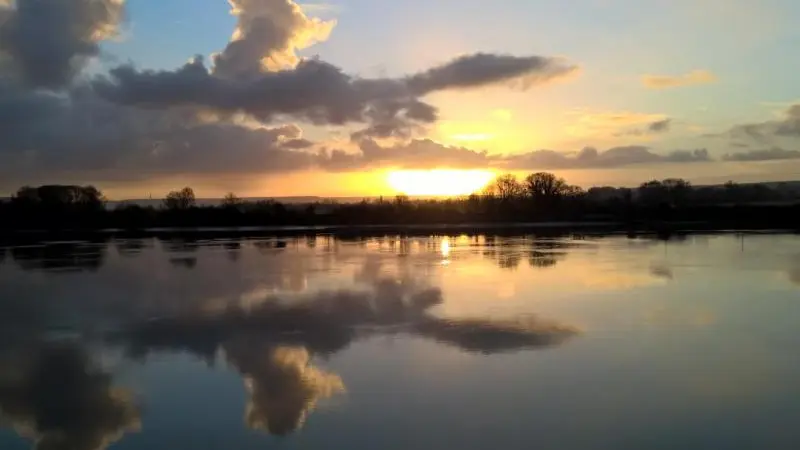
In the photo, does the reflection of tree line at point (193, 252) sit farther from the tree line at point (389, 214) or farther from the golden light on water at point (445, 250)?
the tree line at point (389, 214)

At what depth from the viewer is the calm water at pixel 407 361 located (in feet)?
20.0

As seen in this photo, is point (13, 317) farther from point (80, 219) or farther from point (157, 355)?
point (80, 219)

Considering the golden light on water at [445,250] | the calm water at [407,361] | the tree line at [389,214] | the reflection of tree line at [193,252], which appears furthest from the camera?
the tree line at [389,214]

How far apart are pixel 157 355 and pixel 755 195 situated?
10379cm

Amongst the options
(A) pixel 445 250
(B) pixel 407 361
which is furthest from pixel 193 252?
(B) pixel 407 361

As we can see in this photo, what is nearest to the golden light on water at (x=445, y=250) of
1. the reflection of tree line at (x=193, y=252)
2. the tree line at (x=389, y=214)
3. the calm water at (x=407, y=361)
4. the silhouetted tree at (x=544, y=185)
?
the reflection of tree line at (x=193, y=252)

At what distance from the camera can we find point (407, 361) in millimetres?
8344

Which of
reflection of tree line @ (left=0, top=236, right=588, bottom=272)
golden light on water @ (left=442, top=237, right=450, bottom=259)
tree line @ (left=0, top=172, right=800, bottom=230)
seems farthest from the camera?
tree line @ (left=0, top=172, right=800, bottom=230)

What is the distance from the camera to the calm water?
20.0 feet

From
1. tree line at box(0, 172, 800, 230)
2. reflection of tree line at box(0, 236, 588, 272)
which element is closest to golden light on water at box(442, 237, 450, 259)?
reflection of tree line at box(0, 236, 588, 272)

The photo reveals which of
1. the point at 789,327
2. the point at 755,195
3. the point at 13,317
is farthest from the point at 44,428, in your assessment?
the point at 755,195

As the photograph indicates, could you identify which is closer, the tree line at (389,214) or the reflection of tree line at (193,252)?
A: the reflection of tree line at (193,252)

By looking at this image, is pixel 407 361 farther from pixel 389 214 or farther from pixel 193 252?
pixel 389 214

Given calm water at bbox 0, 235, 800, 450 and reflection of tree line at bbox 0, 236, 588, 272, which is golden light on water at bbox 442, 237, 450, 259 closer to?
reflection of tree line at bbox 0, 236, 588, 272
